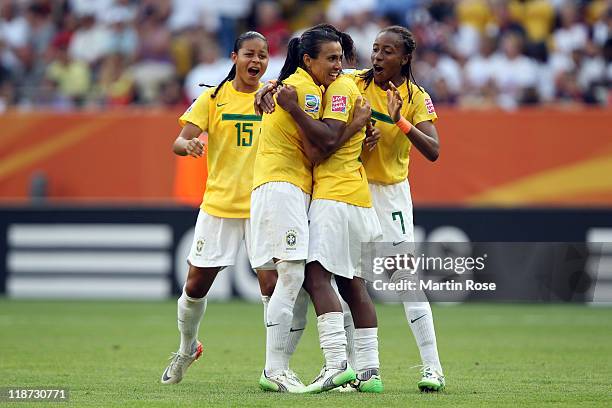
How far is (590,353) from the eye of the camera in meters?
10.7

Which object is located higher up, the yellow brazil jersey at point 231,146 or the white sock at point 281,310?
the yellow brazil jersey at point 231,146

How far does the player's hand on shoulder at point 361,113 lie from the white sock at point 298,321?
1.28 meters

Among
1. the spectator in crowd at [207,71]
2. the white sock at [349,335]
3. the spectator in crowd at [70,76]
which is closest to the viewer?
the white sock at [349,335]

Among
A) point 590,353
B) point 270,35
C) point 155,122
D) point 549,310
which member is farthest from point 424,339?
point 270,35

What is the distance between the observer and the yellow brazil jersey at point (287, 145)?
7758 mm

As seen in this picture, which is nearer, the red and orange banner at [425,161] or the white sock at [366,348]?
the white sock at [366,348]

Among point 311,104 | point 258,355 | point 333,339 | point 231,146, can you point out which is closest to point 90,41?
point 258,355

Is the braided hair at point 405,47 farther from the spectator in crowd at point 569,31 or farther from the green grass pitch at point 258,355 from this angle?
the spectator in crowd at point 569,31

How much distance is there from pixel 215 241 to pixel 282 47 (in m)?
9.96

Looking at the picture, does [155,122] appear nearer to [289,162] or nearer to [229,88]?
[229,88]

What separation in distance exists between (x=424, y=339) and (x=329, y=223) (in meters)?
1.07

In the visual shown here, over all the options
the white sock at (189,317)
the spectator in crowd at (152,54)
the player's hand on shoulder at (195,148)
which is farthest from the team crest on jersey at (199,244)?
the spectator in crowd at (152,54)

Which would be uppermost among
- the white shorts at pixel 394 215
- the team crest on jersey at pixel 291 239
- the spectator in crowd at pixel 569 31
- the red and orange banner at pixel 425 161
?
the spectator in crowd at pixel 569 31

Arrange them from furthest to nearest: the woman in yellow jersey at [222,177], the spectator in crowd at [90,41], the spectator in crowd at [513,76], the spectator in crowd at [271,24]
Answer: the spectator in crowd at [90,41], the spectator in crowd at [271,24], the spectator in crowd at [513,76], the woman in yellow jersey at [222,177]
